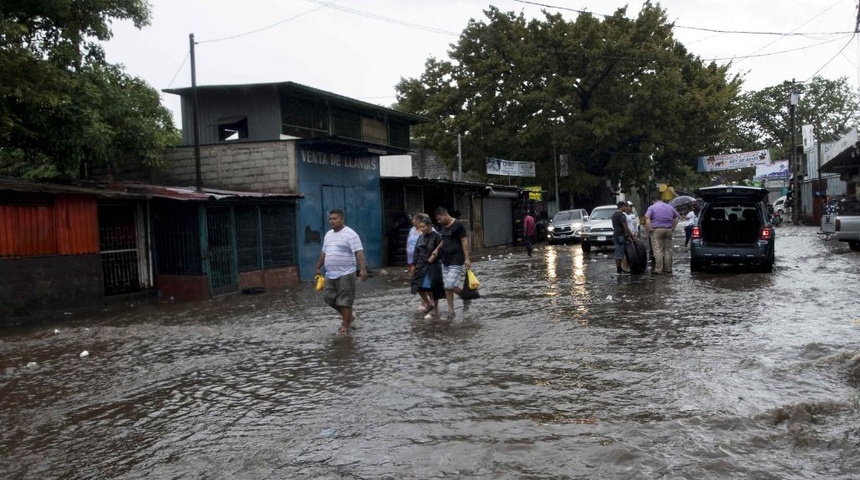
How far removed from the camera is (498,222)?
37.1 meters

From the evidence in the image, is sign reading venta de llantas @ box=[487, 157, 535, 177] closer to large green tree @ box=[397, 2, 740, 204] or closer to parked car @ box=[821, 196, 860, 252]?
large green tree @ box=[397, 2, 740, 204]

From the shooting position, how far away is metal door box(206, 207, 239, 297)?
16.6m

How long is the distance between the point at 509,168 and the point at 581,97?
602cm


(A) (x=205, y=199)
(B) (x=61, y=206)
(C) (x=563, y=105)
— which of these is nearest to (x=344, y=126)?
(A) (x=205, y=199)

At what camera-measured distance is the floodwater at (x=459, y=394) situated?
4688 millimetres

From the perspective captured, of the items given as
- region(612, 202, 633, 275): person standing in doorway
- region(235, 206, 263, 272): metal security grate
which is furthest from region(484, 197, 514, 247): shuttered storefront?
region(235, 206, 263, 272): metal security grate

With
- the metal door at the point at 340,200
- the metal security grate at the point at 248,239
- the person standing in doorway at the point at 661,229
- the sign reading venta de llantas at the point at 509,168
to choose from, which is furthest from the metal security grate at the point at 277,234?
the sign reading venta de llantas at the point at 509,168

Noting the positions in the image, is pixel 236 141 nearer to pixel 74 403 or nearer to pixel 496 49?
pixel 74 403

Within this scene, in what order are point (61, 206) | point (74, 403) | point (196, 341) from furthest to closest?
point (61, 206) → point (196, 341) → point (74, 403)

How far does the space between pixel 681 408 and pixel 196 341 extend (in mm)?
6940

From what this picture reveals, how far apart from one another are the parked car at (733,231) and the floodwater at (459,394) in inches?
160

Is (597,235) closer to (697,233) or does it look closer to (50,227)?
(697,233)

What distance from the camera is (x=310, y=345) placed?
9.27 meters

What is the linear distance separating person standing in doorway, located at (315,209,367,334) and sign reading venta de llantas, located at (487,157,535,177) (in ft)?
97.6
